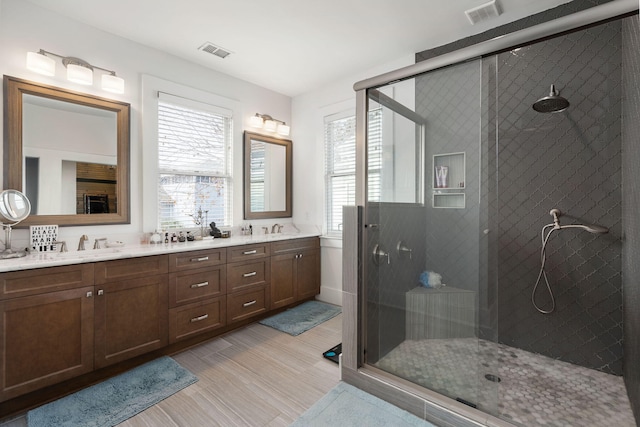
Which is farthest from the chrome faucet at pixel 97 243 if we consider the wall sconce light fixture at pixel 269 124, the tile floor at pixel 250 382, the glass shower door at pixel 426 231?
the glass shower door at pixel 426 231

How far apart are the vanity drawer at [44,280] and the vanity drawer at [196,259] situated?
56 centimetres

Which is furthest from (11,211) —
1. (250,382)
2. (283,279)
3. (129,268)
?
(283,279)

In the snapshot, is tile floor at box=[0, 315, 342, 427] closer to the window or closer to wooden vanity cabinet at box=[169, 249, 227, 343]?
wooden vanity cabinet at box=[169, 249, 227, 343]

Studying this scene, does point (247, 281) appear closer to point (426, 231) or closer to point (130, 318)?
point (130, 318)

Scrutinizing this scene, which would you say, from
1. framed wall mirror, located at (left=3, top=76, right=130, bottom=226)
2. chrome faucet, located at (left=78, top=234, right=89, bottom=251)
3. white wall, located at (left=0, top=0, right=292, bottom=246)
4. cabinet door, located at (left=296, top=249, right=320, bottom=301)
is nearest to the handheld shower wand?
cabinet door, located at (left=296, top=249, right=320, bottom=301)

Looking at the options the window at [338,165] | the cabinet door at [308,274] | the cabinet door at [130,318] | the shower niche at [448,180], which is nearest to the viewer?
the shower niche at [448,180]

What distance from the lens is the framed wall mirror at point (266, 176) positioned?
145 inches

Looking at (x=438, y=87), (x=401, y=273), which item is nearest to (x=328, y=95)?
(x=438, y=87)

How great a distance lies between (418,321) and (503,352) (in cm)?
85

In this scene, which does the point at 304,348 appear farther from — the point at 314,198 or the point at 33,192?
the point at 33,192

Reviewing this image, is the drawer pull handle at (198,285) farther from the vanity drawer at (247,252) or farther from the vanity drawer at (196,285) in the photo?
the vanity drawer at (247,252)

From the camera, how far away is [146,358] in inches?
91.9

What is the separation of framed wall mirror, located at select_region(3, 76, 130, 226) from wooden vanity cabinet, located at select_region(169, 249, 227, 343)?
0.76m

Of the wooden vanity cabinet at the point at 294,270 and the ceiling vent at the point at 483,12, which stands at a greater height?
the ceiling vent at the point at 483,12
